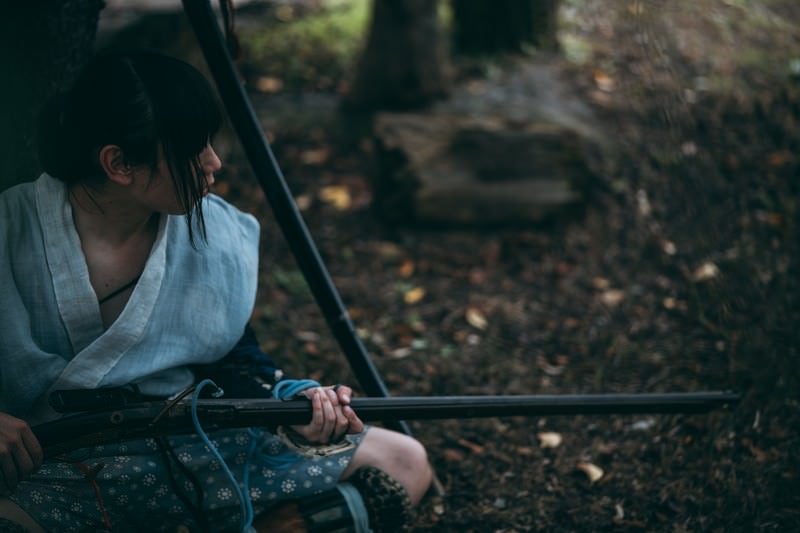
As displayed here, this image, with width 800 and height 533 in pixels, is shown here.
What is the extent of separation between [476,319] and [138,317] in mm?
2008

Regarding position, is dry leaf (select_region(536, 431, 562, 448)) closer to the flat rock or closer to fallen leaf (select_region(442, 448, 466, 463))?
fallen leaf (select_region(442, 448, 466, 463))

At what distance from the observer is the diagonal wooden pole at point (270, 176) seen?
2.45 metres

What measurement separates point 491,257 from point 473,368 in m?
0.89

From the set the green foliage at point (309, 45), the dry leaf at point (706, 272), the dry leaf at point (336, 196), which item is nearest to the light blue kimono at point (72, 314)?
the dry leaf at point (336, 196)

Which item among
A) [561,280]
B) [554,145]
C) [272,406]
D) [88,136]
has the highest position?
[88,136]

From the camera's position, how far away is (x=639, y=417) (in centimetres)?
325

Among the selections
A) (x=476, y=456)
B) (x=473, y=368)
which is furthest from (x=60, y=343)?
(x=473, y=368)

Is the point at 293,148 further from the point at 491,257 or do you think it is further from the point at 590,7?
the point at 590,7

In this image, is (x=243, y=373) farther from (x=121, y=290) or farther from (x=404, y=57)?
(x=404, y=57)

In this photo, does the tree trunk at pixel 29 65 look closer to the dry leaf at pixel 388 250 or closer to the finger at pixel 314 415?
the finger at pixel 314 415

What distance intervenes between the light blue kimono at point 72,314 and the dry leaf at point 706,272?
2.57 meters

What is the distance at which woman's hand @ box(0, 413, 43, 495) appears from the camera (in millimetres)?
1899

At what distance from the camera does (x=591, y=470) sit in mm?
2957

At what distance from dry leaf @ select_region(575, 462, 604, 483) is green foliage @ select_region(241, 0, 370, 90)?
3.25 meters
